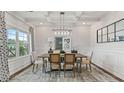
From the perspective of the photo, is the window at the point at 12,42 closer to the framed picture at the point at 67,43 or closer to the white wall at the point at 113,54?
the white wall at the point at 113,54

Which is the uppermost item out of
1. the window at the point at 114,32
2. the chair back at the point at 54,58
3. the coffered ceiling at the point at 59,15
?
the coffered ceiling at the point at 59,15

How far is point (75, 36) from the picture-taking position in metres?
10.4

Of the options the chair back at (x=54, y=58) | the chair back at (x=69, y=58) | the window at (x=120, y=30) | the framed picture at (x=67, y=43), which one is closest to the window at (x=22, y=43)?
the chair back at (x=54, y=58)

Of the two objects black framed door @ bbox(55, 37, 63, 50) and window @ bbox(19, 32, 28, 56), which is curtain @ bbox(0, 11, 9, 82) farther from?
black framed door @ bbox(55, 37, 63, 50)

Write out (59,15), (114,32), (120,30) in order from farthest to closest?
(59,15) → (114,32) → (120,30)

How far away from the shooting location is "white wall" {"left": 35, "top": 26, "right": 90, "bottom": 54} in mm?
10336

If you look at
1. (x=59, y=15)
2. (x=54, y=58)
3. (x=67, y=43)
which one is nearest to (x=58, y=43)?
(x=67, y=43)

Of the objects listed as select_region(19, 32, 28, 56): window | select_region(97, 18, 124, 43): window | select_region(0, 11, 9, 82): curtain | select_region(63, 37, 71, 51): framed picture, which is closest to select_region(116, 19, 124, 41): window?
select_region(97, 18, 124, 43): window

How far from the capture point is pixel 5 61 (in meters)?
4.61

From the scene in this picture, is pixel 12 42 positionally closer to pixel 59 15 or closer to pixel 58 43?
pixel 59 15

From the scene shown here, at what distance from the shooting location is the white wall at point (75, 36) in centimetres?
1034
